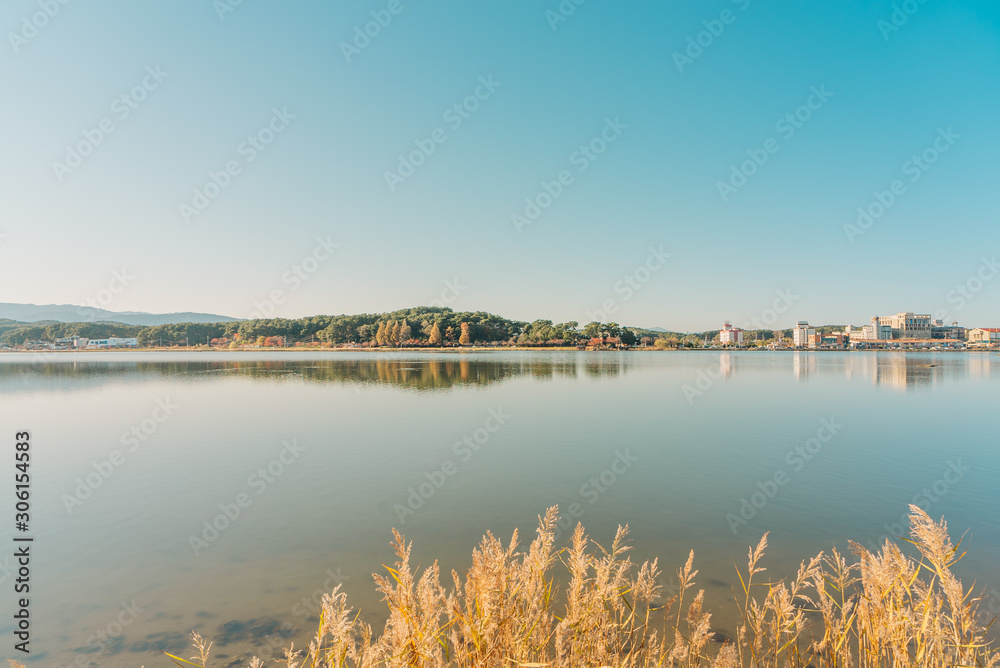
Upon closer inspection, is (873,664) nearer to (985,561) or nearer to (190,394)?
(985,561)

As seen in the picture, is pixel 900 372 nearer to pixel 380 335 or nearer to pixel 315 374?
pixel 315 374

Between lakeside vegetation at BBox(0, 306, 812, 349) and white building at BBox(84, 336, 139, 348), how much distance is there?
3.10m

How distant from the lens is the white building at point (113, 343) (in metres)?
179

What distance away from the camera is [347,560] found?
809cm

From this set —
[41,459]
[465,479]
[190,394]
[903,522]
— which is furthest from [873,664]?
[190,394]

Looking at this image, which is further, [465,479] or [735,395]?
[735,395]

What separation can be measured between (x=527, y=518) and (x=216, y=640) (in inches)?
233

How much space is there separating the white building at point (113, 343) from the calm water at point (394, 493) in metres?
201

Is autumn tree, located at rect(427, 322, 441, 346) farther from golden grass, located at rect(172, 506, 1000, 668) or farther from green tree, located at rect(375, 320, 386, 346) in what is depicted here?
golden grass, located at rect(172, 506, 1000, 668)

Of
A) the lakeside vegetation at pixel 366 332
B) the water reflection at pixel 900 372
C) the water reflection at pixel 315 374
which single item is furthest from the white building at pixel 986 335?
the water reflection at pixel 315 374

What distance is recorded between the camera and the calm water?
7.06 m

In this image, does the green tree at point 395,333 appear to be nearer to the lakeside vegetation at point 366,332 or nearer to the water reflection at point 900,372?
the lakeside vegetation at point 366,332

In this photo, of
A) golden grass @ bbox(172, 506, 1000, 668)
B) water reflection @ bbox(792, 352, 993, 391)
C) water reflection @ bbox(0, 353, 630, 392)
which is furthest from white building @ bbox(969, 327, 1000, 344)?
golden grass @ bbox(172, 506, 1000, 668)

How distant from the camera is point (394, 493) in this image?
1181 cm
